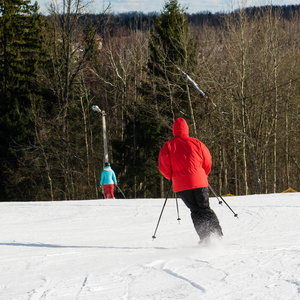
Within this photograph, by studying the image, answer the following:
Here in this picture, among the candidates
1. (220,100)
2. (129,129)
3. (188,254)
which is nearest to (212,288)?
(188,254)

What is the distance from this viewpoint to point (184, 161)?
4703 mm

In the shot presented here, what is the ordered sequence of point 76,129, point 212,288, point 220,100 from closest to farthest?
1. point 212,288
2. point 220,100
3. point 76,129

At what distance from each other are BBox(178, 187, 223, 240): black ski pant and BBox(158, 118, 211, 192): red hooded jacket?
9 centimetres

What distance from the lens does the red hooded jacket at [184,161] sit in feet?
15.3

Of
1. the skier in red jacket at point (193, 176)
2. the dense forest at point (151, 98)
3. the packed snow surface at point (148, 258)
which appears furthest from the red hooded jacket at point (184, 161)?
the dense forest at point (151, 98)

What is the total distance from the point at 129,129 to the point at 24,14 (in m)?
12.0

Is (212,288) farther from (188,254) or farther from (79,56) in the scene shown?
(79,56)

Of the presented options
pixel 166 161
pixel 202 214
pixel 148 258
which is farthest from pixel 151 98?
pixel 148 258

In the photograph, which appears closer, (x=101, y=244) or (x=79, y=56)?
(x=101, y=244)

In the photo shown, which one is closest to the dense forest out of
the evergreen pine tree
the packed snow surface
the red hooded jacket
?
the evergreen pine tree

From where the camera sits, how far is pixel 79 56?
2773cm

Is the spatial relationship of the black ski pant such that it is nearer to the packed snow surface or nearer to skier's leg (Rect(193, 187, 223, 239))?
skier's leg (Rect(193, 187, 223, 239))

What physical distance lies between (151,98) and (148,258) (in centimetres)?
2263

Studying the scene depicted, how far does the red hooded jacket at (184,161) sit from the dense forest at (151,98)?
1806 cm
